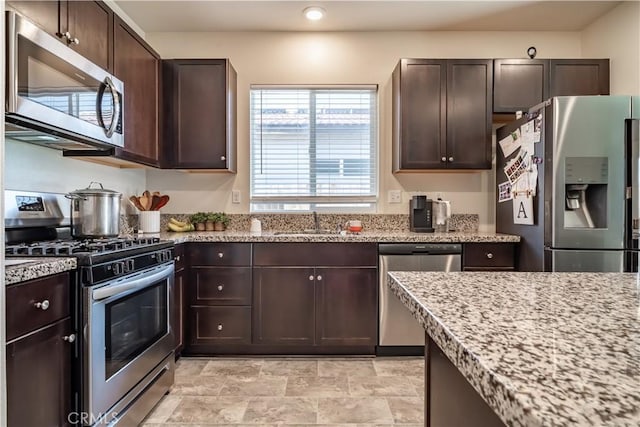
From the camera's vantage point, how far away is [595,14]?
2.89m

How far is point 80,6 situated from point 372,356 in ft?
8.88

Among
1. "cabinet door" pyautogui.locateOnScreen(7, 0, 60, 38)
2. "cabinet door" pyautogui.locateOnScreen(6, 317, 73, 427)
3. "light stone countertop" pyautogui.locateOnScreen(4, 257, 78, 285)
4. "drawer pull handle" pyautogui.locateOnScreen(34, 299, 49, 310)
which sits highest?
A: "cabinet door" pyautogui.locateOnScreen(7, 0, 60, 38)

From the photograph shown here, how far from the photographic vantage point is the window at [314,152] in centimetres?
323

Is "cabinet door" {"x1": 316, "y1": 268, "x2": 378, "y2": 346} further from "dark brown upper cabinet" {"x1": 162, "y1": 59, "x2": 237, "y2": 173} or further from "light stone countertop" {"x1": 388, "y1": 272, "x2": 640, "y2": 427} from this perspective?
"light stone countertop" {"x1": 388, "y1": 272, "x2": 640, "y2": 427}

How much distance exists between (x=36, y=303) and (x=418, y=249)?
7.01 ft

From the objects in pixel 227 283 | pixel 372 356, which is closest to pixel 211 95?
pixel 227 283

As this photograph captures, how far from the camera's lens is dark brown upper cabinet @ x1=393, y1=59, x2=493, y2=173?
2875mm

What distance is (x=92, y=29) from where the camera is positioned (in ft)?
6.57

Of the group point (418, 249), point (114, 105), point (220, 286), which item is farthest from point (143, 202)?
point (418, 249)

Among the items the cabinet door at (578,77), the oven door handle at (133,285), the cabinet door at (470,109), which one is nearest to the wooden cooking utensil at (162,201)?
the oven door handle at (133,285)

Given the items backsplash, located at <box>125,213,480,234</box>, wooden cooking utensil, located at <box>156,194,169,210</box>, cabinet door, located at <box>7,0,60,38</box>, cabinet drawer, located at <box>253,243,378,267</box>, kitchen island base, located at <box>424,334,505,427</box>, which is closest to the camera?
kitchen island base, located at <box>424,334,505,427</box>

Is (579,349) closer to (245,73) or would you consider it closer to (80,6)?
(80,6)

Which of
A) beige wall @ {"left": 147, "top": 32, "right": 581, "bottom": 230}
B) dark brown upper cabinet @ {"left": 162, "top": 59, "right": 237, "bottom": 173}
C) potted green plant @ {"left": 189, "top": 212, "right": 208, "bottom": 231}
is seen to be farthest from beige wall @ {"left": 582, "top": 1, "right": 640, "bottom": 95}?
potted green plant @ {"left": 189, "top": 212, "right": 208, "bottom": 231}

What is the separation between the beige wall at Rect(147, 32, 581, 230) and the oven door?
4.57ft
